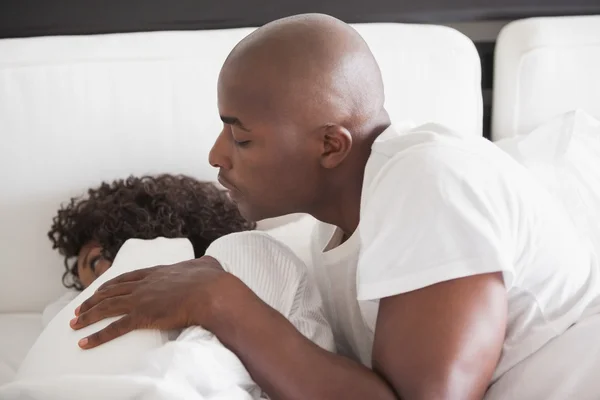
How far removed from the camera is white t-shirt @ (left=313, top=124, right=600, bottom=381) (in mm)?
756

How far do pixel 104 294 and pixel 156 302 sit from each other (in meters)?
0.09

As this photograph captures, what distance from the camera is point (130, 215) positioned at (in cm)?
134

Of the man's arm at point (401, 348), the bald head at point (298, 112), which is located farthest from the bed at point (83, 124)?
the man's arm at point (401, 348)

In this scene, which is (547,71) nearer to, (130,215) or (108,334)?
(130,215)

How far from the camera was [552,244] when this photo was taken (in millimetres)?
853

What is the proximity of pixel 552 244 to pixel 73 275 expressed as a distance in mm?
889

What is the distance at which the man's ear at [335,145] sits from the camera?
0.89 meters

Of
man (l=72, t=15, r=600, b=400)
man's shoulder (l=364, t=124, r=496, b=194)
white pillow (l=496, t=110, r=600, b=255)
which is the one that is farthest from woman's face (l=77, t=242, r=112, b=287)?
white pillow (l=496, t=110, r=600, b=255)

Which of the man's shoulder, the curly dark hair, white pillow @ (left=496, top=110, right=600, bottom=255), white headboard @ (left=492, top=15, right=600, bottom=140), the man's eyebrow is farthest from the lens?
white headboard @ (left=492, top=15, right=600, bottom=140)

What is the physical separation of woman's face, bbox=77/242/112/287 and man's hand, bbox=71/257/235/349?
17.2 inches

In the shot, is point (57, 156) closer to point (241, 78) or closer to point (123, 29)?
point (123, 29)

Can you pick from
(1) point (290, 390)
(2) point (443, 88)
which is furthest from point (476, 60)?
(1) point (290, 390)

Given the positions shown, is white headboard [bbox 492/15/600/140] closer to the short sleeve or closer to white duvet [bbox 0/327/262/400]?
the short sleeve

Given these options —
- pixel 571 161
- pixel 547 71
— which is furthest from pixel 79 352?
pixel 547 71
